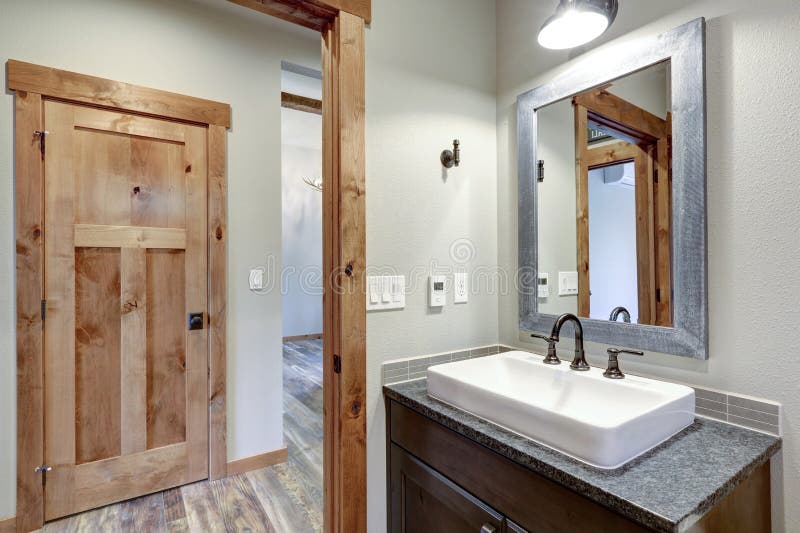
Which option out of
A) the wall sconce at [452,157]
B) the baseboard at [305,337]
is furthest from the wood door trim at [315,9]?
the baseboard at [305,337]

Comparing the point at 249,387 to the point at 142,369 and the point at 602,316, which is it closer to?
the point at 142,369

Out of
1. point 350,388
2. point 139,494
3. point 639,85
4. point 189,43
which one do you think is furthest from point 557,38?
point 139,494

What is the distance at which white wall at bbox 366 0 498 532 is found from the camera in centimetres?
139

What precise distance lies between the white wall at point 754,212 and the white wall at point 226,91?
6.82ft

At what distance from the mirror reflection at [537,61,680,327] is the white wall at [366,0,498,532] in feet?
0.85

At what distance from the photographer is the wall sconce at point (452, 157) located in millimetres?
1537

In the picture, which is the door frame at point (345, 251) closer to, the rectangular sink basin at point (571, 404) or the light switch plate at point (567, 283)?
the rectangular sink basin at point (571, 404)

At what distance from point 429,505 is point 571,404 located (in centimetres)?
53

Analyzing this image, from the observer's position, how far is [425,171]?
1501 mm

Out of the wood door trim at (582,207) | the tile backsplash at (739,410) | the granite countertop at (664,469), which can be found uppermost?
the wood door trim at (582,207)

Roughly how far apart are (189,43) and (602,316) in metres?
2.51

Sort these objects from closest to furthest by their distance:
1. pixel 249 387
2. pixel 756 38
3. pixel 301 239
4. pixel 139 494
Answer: pixel 756 38
pixel 139 494
pixel 249 387
pixel 301 239

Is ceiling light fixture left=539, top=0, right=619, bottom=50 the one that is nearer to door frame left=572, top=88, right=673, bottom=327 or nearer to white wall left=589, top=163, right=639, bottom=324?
door frame left=572, top=88, right=673, bottom=327

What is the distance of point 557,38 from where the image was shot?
1.25m
